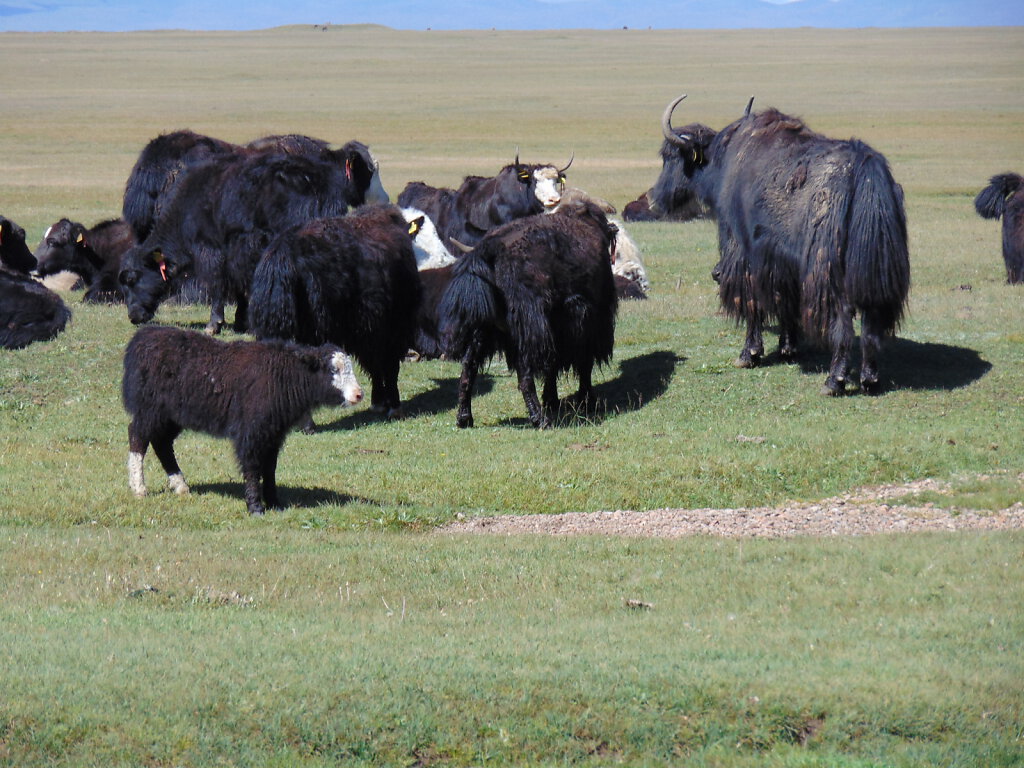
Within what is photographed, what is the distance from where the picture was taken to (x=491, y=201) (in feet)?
60.3

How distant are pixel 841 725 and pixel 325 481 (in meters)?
5.21

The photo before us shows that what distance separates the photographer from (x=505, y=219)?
59.8 ft

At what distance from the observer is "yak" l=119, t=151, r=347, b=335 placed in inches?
573

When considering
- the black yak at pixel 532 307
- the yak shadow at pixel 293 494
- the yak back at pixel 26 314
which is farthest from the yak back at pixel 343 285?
the yak back at pixel 26 314

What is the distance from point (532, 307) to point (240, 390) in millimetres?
3262

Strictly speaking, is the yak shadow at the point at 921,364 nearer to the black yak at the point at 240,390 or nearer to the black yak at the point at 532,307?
the black yak at the point at 532,307

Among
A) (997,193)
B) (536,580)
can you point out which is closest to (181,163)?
(536,580)

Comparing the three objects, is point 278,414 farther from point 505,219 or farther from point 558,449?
point 505,219

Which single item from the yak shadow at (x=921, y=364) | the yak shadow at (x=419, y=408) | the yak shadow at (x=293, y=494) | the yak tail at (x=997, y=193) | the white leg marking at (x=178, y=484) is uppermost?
the yak tail at (x=997, y=193)

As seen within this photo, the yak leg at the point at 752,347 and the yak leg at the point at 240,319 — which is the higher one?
the yak leg at the point at 752,347

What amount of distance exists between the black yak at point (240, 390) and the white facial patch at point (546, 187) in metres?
9.15

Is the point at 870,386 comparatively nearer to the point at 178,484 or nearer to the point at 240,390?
the point at 240,390

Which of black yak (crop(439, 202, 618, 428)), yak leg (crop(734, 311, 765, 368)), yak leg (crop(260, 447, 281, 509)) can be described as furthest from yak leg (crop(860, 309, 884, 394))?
yak leg (crop(260, 447, 281, 509))

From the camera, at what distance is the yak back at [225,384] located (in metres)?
8.80
